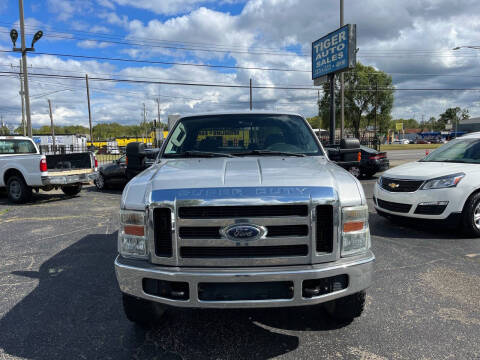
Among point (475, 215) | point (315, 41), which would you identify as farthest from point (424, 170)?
point (315, 41)

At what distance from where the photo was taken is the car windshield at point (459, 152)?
6.13 metres

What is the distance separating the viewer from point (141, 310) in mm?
2809

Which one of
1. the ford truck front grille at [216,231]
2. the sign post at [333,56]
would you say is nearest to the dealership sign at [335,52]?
the sign post at [333,56]

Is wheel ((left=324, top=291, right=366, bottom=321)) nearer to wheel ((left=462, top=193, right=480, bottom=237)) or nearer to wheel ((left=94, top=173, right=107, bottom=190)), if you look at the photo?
wheel ((left=462, top=193, right=480, bottom=237))

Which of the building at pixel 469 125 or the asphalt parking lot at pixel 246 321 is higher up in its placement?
the building at pixel 469 125

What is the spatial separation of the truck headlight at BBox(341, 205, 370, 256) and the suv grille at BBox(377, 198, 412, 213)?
3.67 metres

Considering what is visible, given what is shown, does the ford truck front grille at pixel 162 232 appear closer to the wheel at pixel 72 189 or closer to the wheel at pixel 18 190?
the wheel at pixel 18 190

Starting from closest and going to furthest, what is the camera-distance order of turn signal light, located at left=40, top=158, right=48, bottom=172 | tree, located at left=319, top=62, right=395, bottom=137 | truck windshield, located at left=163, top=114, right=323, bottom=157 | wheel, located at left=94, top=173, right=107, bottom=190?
truck windshield, located at left=163, top=114, right=323, bottom=157, turn signal light, located at left=40, top=158, right=48, bottom=172, wheel, located at left=94, top=173, right=107, bottom=190, tree, located at left=319, top=62, right=395, bottom=137

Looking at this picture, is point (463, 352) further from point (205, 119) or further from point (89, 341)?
point (205, 119)

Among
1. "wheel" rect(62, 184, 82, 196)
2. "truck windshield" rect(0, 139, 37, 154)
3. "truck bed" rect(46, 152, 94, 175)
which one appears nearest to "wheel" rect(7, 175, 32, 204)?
"truck bed" rect(46, 152, 94, 175)

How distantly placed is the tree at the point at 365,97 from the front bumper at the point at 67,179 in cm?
4209

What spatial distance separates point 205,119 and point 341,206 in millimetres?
2254

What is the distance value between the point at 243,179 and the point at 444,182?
14.2ft

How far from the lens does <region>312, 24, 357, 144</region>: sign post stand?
16.1m
